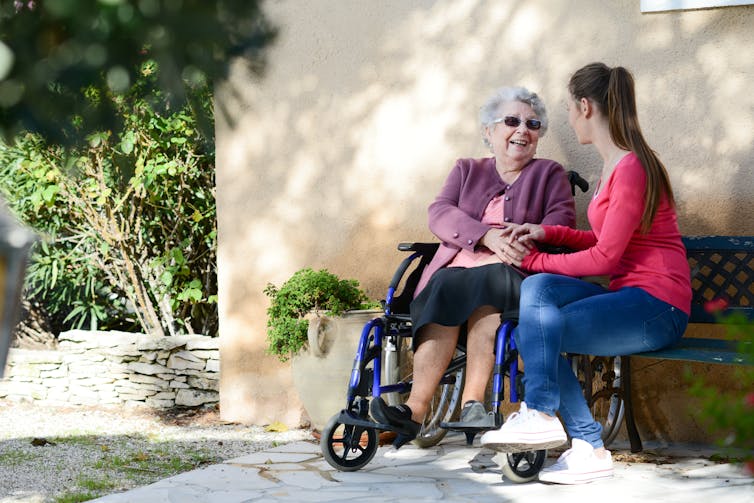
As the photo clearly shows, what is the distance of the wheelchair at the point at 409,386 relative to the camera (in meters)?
3.42

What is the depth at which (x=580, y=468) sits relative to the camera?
3365mm

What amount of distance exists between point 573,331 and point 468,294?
1.35 feet

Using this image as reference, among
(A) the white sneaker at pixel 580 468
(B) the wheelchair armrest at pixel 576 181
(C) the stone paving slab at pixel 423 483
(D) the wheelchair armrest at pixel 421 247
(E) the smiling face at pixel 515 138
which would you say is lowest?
(C) the stone paving slab at pixel 423 483

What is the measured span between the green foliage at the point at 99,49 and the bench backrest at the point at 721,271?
3.04m

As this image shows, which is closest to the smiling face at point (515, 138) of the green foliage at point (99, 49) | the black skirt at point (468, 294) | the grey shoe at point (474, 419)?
the black skirt at point (468, 294)

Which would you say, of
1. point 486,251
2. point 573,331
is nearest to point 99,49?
point 573,331

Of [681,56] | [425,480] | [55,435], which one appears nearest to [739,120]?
[681,56]

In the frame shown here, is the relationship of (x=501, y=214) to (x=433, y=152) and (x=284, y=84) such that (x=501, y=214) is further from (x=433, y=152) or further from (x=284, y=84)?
(x=284, y=84)

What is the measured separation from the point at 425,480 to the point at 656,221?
1.19 m

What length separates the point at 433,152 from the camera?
4.60 m

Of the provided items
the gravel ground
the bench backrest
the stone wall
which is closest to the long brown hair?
the bench backrest

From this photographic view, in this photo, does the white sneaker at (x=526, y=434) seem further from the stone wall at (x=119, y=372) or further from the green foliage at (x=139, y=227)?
the green foliage at (x=139, y=227)

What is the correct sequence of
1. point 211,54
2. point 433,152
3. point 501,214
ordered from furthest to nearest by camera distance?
point 433,152 → point 501,214 → point 211,54

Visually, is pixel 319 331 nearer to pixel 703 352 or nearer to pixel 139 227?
pixel 703 352
